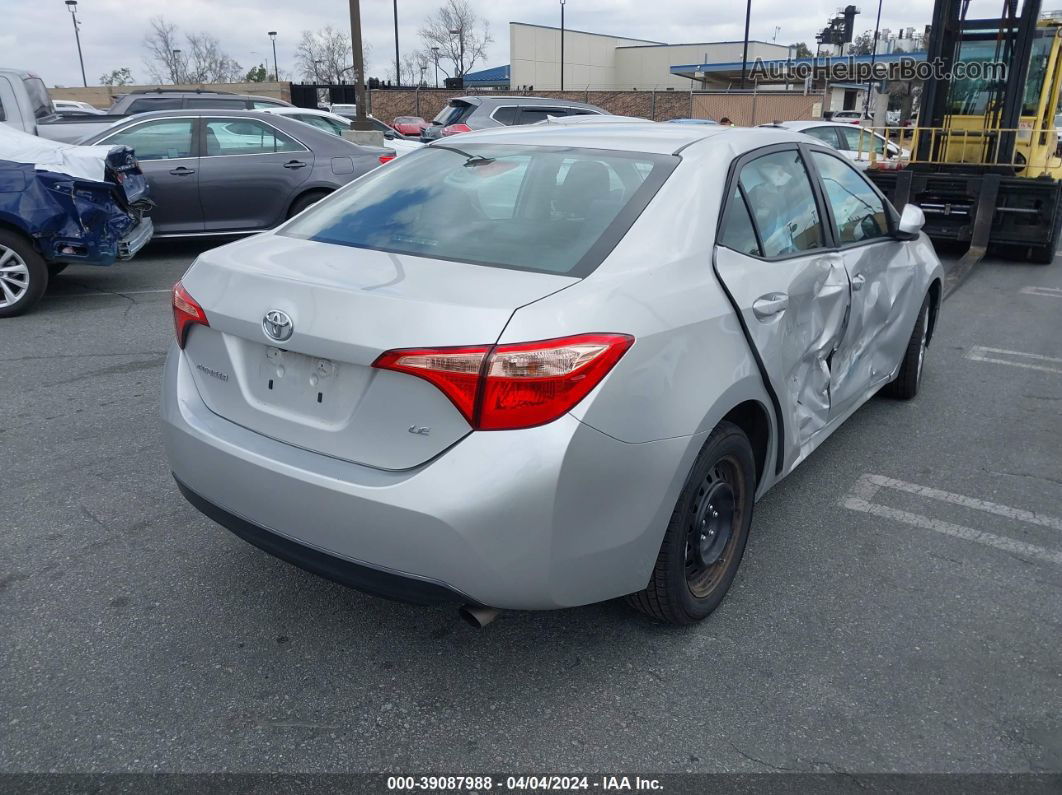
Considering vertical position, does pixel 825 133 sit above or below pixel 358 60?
below

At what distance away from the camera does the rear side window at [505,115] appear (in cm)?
1605

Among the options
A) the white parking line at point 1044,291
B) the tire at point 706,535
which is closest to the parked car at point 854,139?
the white parking line at point 1044,291

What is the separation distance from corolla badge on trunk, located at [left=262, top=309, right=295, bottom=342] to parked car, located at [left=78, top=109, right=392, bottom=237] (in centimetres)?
755

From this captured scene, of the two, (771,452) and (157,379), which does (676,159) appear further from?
(157,379)

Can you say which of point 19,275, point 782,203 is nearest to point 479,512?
point 782,203

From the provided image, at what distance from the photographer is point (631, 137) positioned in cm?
331

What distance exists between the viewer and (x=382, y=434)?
7.67 ft

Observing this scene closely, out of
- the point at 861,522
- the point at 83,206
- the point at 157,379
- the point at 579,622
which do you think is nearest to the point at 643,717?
the point at 579,622

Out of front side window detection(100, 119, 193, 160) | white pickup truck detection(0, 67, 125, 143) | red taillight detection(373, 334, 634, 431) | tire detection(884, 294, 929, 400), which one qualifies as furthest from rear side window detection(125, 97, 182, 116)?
red taillight detection(373, 334, 634, 431)

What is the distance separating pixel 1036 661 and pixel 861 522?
1037 millimetres

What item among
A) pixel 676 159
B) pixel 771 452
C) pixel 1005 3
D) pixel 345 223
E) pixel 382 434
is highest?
pixel 1005 3

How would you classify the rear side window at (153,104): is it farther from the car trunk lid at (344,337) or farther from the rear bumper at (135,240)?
the car trunk lid at (344,337)

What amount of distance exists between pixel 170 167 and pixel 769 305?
7999 millimetres

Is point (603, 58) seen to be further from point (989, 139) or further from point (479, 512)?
point (479, 512)
